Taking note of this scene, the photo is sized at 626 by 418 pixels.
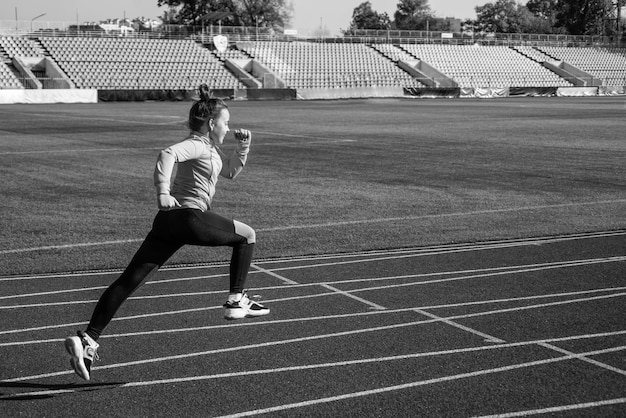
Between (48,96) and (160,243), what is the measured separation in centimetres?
5276

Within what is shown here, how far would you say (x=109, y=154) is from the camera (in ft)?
76.6

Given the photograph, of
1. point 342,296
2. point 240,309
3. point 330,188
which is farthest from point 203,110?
point 330,188

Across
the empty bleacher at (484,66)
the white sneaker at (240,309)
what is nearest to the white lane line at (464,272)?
the white sneaker at (240,309)

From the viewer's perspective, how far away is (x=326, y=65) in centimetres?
7256

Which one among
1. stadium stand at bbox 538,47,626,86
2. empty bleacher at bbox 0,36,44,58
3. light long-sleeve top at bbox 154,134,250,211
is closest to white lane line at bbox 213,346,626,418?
light long-sleeve top at bbox 154,134,250,211

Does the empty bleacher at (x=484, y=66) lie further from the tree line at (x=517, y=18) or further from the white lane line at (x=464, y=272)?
the white lane line at (x=464, y=272)

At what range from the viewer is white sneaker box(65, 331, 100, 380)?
5.46m

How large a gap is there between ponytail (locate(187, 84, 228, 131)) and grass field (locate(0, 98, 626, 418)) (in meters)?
1.65

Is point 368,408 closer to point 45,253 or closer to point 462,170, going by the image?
point 45,253

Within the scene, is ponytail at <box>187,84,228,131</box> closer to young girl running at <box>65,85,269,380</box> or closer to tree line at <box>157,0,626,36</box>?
young girl running at <box>65,85,269,380</box>

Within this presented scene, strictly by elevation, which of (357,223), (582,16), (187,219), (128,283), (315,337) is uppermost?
(582,16)

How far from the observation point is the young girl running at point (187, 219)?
573 centimetres

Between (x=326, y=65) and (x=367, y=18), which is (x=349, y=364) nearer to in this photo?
(x=326, y=65)

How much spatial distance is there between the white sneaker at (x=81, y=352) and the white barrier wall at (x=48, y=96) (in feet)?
169
